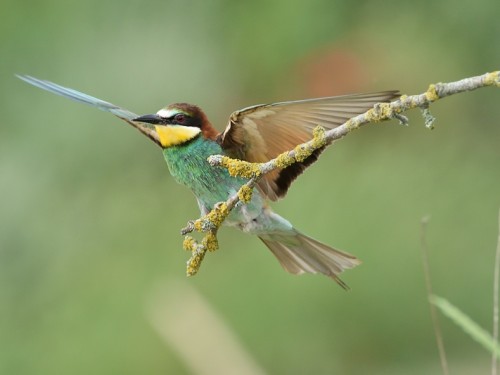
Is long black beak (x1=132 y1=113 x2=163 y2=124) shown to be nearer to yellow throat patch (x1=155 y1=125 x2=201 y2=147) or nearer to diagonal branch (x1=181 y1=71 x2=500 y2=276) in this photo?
yellow throat patch (x1=155 y1=125 x2=201 y2=147)

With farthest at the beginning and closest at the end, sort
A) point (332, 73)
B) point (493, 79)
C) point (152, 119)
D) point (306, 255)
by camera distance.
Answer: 1. point (332, 73)
2. point (306, 255)
3. point (152, 119)
4. point (493, 79)

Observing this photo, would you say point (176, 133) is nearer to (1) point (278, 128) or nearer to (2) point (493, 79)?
(1) point (278, 128)

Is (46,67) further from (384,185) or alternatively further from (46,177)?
(384,185)

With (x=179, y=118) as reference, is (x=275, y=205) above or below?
above

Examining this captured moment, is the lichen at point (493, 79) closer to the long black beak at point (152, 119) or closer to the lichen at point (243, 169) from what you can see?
the lichen at point (243, 169)

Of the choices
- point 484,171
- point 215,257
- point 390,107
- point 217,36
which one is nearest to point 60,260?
point 215,257

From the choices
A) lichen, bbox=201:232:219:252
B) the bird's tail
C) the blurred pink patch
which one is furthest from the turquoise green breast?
the blurred pink patch

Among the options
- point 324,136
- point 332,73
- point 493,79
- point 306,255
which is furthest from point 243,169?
point 332,73
